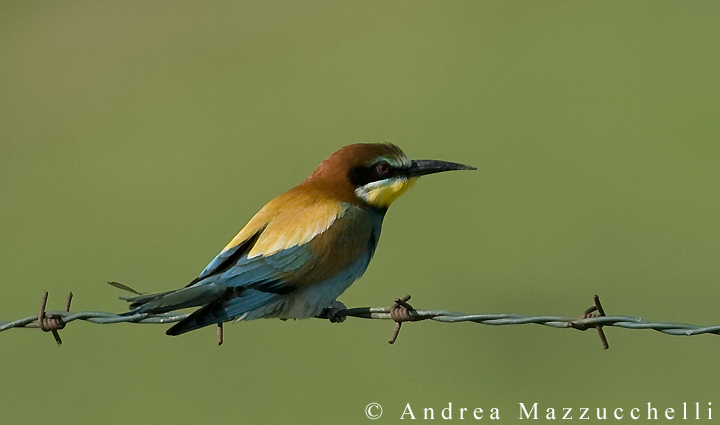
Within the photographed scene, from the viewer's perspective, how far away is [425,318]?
8.95ft

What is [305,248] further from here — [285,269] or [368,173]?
[368,173]

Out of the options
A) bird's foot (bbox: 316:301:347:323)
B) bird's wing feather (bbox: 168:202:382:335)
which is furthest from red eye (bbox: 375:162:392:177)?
bird's foot (bbox: 316:301:347:323)

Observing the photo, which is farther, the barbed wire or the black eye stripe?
the black eye stripe

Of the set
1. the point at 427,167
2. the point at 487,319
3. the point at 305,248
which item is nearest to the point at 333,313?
the point at 305,248

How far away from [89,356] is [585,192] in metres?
3.67

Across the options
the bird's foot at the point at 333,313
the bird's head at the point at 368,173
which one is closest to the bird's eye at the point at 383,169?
the bird's head at the point at 368,173

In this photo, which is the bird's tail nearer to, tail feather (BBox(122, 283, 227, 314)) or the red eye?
tail feather (BBox(122, 283, 227, 314))

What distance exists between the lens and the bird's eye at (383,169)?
11.5ft

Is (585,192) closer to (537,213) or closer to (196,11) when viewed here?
(537,213)

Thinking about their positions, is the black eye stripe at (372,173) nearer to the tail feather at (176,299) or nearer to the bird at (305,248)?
the bird at (305,248)

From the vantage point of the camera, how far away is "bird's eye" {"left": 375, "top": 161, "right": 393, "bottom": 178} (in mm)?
3520

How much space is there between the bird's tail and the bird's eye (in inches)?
30.3

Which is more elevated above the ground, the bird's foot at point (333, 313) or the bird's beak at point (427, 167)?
the bird's beak at point (427, 167)

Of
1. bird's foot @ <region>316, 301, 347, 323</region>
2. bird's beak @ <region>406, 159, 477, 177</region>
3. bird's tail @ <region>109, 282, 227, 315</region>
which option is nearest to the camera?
bird's tail @ <region>109, 282, 227, 315</region>
